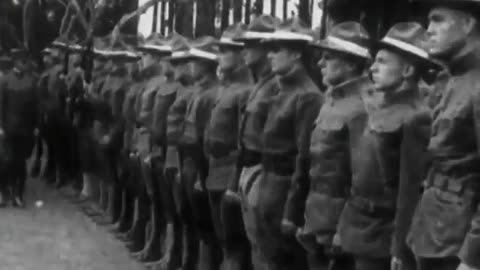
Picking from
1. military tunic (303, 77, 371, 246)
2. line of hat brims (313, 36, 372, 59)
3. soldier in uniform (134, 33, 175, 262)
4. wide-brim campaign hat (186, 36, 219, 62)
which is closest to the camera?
military tunic (303, 77, 371, 246)

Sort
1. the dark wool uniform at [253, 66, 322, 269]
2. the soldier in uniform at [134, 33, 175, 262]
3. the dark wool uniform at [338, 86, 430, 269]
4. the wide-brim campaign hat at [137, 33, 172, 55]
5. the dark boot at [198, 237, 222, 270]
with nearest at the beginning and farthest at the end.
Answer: the dark wool uniform at [338, 86, 430, 269] < the dark wool uniform at [253, 66, 322, 269] < the dark boot at [198, 237, 222, 270] < the soldier in uniform at [134, 33, 175, 262] < the wide-brim campaign hat at [137, 33, 172, 55]

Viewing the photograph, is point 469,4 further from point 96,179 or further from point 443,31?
point 96,179

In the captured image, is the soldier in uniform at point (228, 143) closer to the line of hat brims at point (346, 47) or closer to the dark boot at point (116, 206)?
the line of hat brims at point (346, 47)

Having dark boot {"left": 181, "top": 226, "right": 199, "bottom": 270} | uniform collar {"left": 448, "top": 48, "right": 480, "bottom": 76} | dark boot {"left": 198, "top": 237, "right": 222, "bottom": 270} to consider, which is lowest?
dark boot {"left": 181, "top": 226, "right": 199, "bottom": 270}

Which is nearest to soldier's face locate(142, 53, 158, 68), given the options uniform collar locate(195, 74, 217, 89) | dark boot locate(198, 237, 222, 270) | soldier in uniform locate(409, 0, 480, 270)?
uniform collar locate(195, 74, 217, 89)

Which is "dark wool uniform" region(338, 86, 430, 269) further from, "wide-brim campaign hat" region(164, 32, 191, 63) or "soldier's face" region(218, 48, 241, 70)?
"wide-brim campaign hat" region(164, 32, 191, 63)

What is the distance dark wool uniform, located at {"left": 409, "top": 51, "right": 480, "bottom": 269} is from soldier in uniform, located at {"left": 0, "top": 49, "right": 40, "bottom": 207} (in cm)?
1061

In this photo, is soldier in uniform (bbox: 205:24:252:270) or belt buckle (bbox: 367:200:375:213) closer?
belt buckle (bbox: 367:200:375:213)

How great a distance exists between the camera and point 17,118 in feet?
51.9

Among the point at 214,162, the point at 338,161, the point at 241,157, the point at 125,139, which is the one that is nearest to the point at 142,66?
the point at 125,139

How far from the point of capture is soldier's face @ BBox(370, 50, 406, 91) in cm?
623

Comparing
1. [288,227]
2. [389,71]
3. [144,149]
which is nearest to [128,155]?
[144,149]

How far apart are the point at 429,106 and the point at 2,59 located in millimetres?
10310

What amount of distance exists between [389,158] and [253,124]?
202 centimetres
